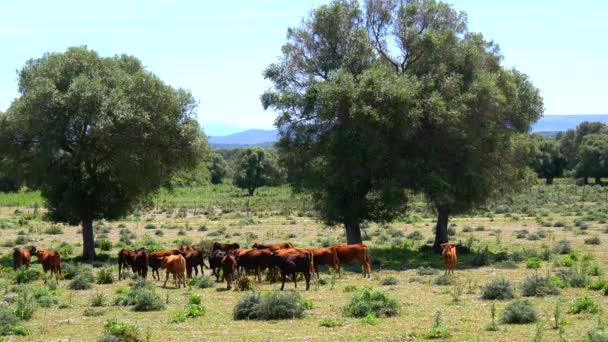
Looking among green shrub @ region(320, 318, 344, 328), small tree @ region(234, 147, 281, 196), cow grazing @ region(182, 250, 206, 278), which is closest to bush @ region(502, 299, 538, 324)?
green shrub @ region(320, 318, 344, 328)

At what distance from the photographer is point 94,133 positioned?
29438 millimetres

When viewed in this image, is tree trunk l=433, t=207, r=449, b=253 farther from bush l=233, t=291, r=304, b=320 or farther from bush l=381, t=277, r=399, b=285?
bush l=233, t=291, r=304, b=320

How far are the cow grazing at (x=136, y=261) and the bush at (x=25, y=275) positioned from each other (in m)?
2.85

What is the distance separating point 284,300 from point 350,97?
13.4m

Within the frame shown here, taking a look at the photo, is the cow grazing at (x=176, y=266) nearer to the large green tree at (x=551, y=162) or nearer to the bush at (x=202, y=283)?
the bush at (x=202, y=283)

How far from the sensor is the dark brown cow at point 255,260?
23266 millimetres

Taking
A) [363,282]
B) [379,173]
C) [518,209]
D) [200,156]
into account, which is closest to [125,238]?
[200,156]

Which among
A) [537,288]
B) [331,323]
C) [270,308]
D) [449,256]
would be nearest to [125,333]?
[270,308]

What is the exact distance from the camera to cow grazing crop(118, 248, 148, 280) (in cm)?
2459

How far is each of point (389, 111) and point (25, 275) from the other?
14.9 metres

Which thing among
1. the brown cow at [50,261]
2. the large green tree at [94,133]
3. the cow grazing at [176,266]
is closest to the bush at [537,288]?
the cow grazing at [176,266]

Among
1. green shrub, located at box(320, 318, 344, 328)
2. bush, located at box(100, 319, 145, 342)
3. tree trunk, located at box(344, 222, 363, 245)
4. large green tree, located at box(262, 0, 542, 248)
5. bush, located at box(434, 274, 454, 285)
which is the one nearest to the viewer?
bush, located at box(100, 319, 145, 342)

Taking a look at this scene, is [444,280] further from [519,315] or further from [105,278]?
[105,278]

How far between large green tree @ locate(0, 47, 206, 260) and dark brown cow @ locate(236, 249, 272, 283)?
28.1ft
